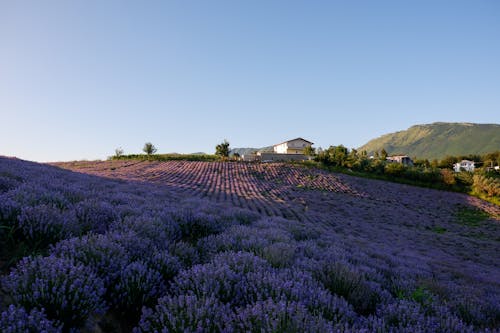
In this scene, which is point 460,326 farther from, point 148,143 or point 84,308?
point 148,143

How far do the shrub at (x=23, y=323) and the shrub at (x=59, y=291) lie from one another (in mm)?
172

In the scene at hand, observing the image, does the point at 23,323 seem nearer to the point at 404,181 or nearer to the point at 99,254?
the point at 99,254

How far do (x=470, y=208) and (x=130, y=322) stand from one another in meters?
30.8

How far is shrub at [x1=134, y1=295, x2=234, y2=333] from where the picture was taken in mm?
1903

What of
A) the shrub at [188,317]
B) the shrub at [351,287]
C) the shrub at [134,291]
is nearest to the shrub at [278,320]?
the shrub at [188,317]

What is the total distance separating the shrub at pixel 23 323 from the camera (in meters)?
1.57

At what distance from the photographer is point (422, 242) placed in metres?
12.4

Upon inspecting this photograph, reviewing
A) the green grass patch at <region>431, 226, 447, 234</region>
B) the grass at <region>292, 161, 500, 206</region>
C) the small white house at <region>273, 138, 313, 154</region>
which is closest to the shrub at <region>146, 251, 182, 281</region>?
the green grass patch at <region>431, 226, 447, 234</region>

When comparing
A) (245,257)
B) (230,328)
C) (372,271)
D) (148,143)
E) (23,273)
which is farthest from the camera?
(148,143)

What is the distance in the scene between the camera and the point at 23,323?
161 cm

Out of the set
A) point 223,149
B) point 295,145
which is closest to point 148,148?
point 223,149

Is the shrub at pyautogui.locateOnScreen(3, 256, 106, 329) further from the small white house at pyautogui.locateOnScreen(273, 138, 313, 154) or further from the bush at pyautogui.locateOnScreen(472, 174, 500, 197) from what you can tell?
the small white house at pyautogui.locateOnScreen(273, 138, 313, 154)

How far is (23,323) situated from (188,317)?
0.94 metres

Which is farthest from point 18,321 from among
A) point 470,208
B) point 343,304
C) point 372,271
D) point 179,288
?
point 470,208
